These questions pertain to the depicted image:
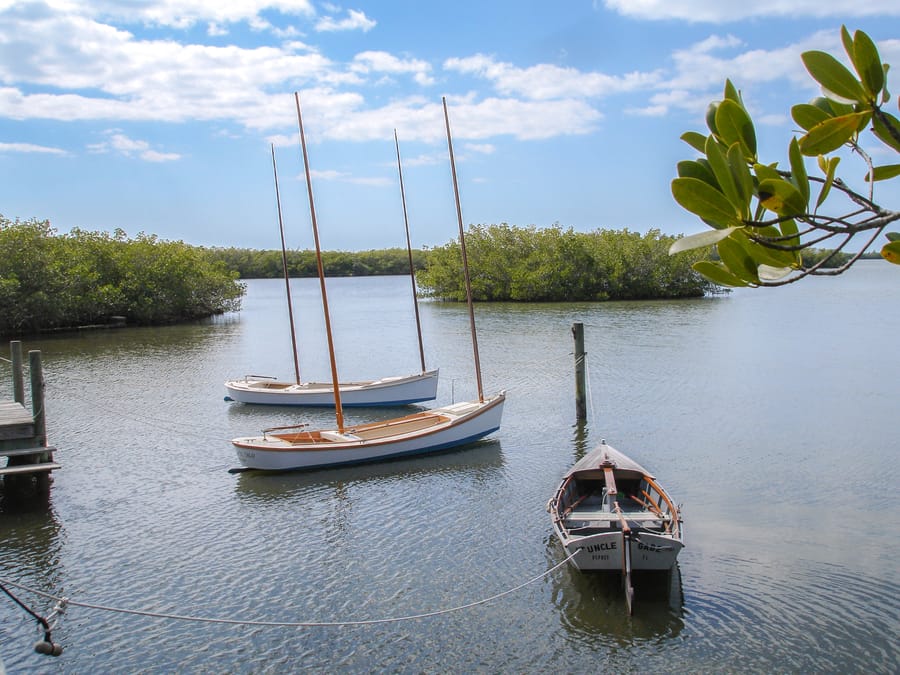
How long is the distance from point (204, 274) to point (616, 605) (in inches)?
2191

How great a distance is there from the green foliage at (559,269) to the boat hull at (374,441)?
51.6 meters

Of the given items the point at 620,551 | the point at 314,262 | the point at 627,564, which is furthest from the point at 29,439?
the point at 314,262

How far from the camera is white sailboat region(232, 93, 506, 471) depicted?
16.9 meters

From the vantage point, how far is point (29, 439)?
15320 millimetres

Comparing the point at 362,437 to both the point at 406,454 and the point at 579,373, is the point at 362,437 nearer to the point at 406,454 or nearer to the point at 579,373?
the point at 406,454

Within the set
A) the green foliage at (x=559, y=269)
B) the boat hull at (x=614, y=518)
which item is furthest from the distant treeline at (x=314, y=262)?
the boat hull at (x=614, y=518)

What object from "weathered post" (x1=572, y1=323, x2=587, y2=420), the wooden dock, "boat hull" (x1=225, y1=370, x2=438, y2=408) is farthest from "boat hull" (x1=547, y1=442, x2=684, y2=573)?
"boat hull" (x1=225, y1=370, x2=438, y2=408)

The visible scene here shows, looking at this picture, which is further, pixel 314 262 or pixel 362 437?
pixel 314 262

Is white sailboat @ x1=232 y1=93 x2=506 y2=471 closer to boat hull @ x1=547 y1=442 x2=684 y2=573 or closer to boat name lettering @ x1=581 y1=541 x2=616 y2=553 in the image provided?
boat hull @ x1=547 y1=442 x2=684 y2=573

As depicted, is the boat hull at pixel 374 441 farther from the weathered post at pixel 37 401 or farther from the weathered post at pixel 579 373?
the weathered post at pixel 37 401

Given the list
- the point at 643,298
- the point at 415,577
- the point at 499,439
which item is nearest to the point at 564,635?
the point at 415,577

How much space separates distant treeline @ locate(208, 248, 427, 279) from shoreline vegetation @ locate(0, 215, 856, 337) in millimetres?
78360

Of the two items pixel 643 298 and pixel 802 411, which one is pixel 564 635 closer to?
pixel 802 411

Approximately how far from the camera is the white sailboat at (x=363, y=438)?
16922 mm
